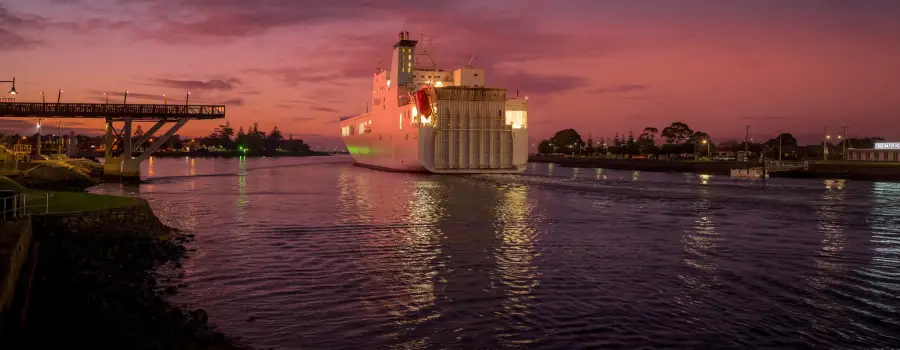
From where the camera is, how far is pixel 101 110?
A: 54.7 m

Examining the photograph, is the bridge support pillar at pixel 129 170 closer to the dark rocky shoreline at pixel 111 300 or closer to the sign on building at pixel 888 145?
the dark rocky shoreline at pixel 111 300

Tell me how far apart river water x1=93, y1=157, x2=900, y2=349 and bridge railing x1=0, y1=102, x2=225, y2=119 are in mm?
26327

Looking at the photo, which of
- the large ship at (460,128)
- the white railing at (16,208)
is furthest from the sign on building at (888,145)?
the white railing at (16,208)

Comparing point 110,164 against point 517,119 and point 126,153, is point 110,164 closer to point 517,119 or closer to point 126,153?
point 126,153

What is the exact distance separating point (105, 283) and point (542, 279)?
11.3 m

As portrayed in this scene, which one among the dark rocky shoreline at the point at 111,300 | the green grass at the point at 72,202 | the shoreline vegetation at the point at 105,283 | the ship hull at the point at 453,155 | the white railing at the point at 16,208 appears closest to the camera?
the dark rocky shoreline at the point at 111,300

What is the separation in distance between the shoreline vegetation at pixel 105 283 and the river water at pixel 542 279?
0.88 metres

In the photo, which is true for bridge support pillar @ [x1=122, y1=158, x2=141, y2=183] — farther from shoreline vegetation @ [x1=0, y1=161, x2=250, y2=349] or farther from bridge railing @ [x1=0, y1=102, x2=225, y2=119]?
shoreline vegetation @ [x1=0, y1=161, x2=250, y2=349]

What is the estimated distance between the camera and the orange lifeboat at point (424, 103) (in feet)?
241

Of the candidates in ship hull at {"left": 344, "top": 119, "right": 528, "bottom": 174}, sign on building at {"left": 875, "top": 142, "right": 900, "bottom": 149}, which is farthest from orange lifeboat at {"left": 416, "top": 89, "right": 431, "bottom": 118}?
sign on building at {"left": 875, "top": 142, "right": 900, "bottom": 149}

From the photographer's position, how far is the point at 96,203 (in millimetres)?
22875

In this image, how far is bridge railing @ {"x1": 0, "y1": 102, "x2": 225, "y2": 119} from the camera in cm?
5297

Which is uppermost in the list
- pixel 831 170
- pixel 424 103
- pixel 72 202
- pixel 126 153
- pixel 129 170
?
pixel 424 103

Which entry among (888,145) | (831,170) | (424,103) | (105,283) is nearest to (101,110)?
(424,103)
